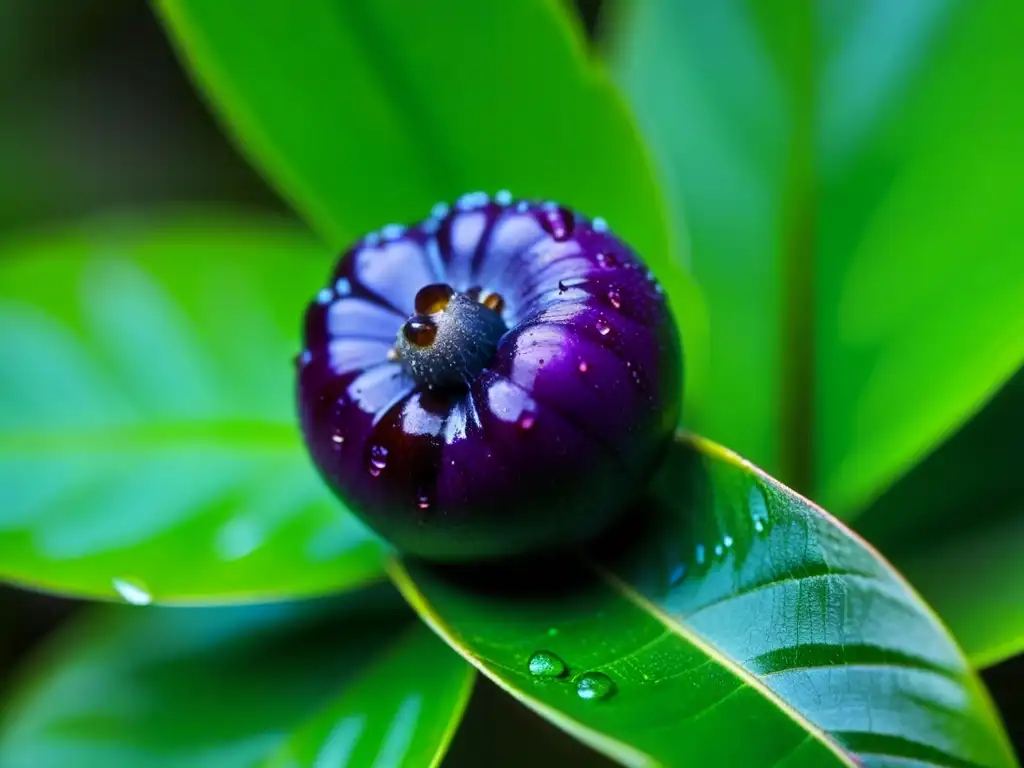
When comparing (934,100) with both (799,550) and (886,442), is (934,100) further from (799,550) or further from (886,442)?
(799,550)

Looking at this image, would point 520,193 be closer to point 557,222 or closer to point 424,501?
point 557,222

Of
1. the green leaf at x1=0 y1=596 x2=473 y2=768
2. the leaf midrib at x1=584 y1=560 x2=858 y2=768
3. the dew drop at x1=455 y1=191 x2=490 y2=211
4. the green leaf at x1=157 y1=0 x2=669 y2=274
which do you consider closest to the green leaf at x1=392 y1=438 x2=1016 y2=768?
the leaf midrib at x1=584 y1=560 x2=858 y2=768

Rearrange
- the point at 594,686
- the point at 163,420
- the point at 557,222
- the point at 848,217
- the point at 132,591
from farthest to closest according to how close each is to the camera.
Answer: the point at 163,420 < the point at 848,217 < the point at 132,591 < the point at 557,222 < the point at 594,686

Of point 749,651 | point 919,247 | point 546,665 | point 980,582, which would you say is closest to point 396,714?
point 546,665

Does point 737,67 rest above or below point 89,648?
above

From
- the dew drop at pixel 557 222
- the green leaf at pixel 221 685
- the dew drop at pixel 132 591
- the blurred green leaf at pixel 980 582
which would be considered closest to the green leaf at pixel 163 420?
the dew drop at pixel 132 591

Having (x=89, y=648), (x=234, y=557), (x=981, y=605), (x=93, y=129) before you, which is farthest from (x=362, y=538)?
(x=93, y=129)

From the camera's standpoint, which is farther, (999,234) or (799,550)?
(999,234)
